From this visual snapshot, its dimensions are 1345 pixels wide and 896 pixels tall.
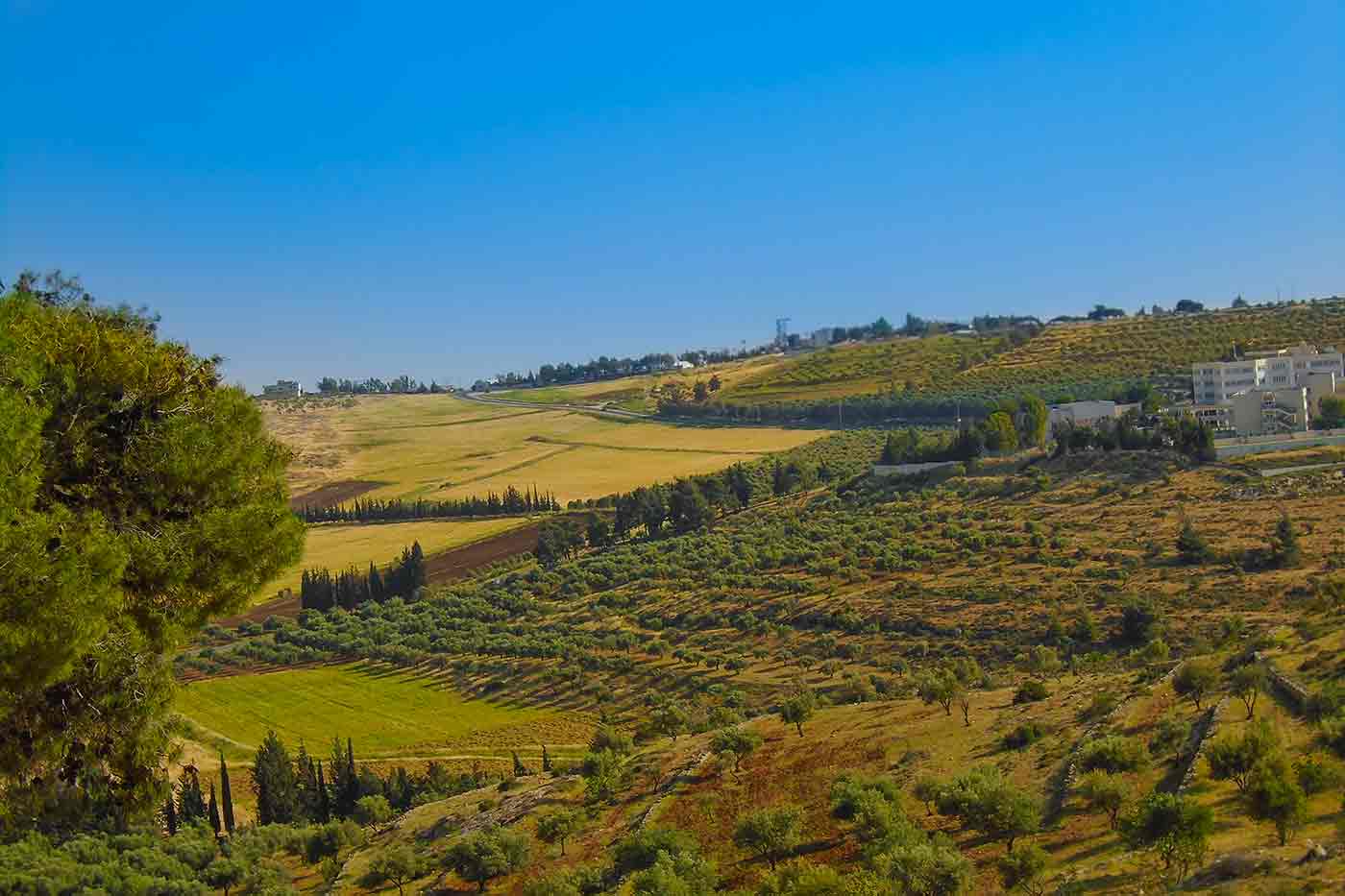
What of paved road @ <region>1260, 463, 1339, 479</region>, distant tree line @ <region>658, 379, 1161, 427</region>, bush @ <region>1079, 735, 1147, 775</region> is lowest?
bush @ <region>1079, 735, 1147, 775</region>

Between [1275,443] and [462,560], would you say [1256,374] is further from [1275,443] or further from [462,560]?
[462,560]

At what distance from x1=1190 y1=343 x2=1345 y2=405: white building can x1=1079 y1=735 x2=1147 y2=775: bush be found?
65.8m

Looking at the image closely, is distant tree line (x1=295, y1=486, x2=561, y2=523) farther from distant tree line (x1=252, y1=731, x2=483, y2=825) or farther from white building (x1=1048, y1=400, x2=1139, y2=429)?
distant tree line (x1=252, y1=731, x2=483, y2=825)

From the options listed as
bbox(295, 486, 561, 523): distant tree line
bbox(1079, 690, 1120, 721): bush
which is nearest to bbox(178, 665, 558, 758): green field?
bbox(1079, 690, 1120, 721): bush

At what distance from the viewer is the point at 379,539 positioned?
91250mm

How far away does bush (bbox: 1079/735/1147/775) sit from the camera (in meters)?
20.2

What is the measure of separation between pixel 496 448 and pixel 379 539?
5005 cm

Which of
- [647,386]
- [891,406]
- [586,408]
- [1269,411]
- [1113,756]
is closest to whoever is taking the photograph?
[1113,756]

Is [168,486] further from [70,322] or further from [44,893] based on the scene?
[44,893]

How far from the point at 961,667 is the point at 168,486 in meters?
27.5

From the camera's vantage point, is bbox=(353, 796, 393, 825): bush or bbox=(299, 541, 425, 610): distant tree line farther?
bbox=(299, 541, 425, 610): distant tree line

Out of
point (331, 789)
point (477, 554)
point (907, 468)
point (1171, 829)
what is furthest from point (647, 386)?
point (1171, 829)

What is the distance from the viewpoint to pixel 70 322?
13.6m

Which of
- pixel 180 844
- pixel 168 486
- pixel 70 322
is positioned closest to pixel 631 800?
pixel 180 844
